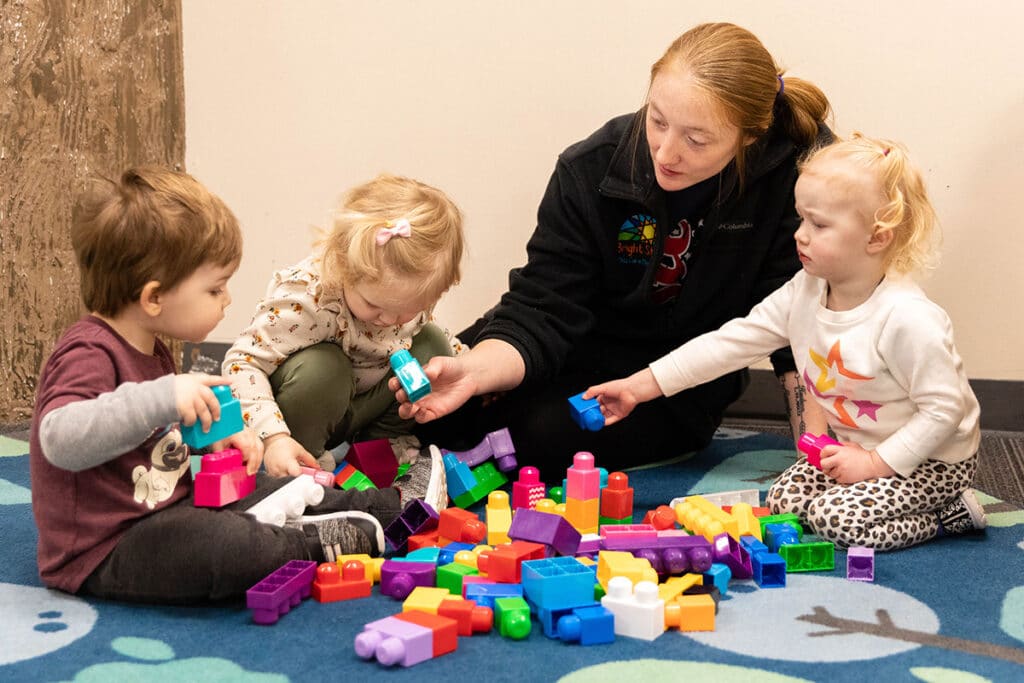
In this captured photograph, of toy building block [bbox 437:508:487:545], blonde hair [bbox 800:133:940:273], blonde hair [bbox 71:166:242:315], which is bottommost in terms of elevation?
toy building block [bbox 437:508:487:545]

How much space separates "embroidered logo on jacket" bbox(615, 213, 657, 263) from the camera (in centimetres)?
167

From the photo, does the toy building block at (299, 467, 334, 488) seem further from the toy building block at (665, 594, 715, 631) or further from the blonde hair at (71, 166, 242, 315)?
the toy building block at (665, 594, 715, 631)

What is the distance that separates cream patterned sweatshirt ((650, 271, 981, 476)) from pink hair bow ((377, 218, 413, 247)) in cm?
50

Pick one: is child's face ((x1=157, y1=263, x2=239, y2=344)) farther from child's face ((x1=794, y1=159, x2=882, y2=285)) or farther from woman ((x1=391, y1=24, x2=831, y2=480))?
child's face ((x1=794, y1=159, x2=882, y2=285))

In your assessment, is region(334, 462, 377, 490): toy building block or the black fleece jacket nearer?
region(334, 462, 377, 490): toy building block

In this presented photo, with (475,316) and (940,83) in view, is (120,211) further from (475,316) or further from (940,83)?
(940,83)

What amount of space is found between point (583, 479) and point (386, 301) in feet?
1.15

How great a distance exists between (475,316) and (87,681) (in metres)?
1.29

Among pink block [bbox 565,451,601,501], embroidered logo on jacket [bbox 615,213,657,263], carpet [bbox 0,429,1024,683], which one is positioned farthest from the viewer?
embroidered logo on jacket [bbox 615,213,657,263]

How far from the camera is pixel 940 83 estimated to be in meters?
1.90

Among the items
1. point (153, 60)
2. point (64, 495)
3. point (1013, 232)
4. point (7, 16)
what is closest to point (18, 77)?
point (7, 16)

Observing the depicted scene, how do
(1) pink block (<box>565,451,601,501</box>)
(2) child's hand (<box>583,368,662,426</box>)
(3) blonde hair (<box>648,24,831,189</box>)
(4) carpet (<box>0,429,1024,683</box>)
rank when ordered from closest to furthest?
(4) carpet (<box>0,429,1024,683</box>), (1) pink block (<box>565,451,601,501</box>), (3) blonde hair (<box>648,24,831,189</box>), (2) child's hand (<box>583,368,662,426</box>)

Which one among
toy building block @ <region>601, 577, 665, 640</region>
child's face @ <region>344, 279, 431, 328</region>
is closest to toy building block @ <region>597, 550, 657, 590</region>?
toy building block @ <region>601, 577, 665, 640</region>

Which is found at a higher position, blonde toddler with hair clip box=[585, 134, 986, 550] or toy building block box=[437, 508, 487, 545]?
blonde toddler with hair clip box=[585, 134, 986, 550]
